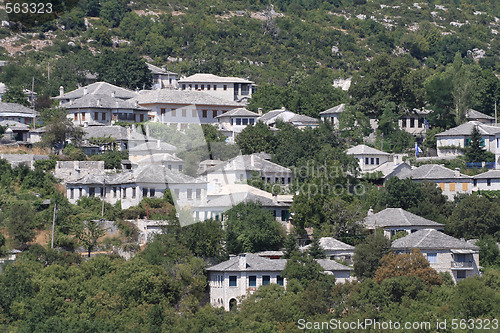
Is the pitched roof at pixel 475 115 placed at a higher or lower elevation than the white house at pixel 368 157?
higher

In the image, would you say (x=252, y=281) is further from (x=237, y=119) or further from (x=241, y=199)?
(x=237, y=119)

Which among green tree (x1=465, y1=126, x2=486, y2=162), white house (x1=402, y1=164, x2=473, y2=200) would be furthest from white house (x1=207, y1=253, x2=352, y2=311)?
green tree (x1=465, y1=126, x2=486, y2=162)

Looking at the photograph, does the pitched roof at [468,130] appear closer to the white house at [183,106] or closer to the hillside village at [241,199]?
the hillside village at [241,199]

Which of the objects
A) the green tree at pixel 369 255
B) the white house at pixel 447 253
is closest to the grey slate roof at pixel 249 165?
the white house at pixel 447 253

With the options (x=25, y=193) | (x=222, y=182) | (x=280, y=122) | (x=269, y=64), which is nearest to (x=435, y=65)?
(x=269, y=64)

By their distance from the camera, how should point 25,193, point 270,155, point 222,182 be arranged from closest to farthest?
point 25,193 → point 222,182 → point 270,155

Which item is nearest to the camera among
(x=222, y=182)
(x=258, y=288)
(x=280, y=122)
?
(x=258, y=288)

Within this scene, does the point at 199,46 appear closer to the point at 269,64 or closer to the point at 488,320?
the point at 269,64

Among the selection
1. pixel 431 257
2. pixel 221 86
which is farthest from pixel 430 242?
pixel 221 86
